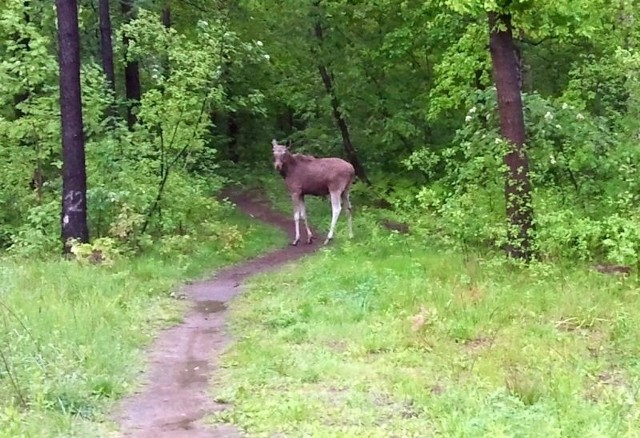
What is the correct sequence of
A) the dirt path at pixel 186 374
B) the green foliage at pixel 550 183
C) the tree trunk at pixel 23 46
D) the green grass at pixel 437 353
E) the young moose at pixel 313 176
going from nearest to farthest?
the green grass at pixel 437 353 → the dirt path at pixel 186 374 → the green foliage at pixel 550 183 → the tree trunk at pixel 23 46 → the young moose at pixel 313 176

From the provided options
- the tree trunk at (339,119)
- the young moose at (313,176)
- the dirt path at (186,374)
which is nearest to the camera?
the dirt path at (186,374)

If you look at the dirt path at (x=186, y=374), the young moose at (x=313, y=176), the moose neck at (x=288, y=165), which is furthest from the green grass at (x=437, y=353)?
the moose neck at (x=288, y=165)

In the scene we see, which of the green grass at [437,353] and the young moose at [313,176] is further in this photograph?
the young moose at [313,176]

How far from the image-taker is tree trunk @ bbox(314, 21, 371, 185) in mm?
24188

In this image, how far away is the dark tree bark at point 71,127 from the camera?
46.1 ft

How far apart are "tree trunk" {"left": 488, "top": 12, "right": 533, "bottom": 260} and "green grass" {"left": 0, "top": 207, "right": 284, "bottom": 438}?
487 centimetres

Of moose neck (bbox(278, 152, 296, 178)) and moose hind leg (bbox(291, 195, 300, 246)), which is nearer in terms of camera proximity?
moose hind leg (bbox(291, 195, 300, 246))

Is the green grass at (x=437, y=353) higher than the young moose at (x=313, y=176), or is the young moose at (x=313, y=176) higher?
the young moose at (x=313, y=176)

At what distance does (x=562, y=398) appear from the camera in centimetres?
685

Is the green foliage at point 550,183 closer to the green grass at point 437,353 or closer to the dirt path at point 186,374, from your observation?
the green grass at point 437,353

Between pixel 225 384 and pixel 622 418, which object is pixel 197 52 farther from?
pixel 622 418

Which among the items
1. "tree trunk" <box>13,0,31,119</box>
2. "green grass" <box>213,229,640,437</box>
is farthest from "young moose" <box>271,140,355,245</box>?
"green grass" <box>213,229,640,437</box>

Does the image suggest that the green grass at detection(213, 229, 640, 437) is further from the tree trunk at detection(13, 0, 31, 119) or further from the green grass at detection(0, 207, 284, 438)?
the tree trunk at detection(13, 0, 31, 119)

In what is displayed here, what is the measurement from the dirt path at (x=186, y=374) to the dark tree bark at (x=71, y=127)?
238 centimetres
